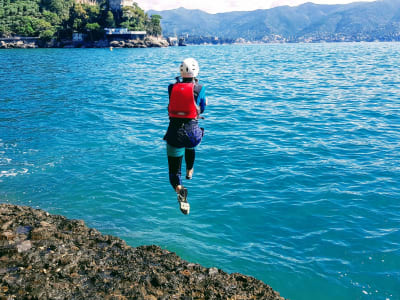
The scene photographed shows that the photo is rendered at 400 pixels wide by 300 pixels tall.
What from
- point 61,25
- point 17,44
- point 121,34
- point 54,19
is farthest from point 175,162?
point 54,19

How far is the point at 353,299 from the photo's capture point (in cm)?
764

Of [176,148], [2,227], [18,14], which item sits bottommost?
[2,227]

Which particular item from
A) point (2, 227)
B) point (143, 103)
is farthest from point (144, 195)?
point (143, 103)

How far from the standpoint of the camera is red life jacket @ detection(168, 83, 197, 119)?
646cm

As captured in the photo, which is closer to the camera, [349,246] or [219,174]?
[349,246]

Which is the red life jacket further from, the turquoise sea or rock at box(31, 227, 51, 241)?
the turquoise sea

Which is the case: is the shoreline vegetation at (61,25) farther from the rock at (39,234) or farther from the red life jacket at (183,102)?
the red life jacket at (183,102)

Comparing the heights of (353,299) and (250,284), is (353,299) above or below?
below

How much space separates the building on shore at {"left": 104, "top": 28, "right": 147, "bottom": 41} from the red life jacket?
Result: 18902 centimetres

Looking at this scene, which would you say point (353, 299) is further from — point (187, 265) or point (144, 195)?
point (144, 195)

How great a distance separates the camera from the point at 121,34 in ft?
602

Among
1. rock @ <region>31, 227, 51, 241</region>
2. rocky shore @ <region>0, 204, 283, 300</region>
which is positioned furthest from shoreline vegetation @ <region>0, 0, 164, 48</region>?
rocky shore @ <region>0, 204, 283, 300</region>

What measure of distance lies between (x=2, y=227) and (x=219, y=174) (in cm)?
848

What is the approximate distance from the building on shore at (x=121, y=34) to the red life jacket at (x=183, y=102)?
620 ft
